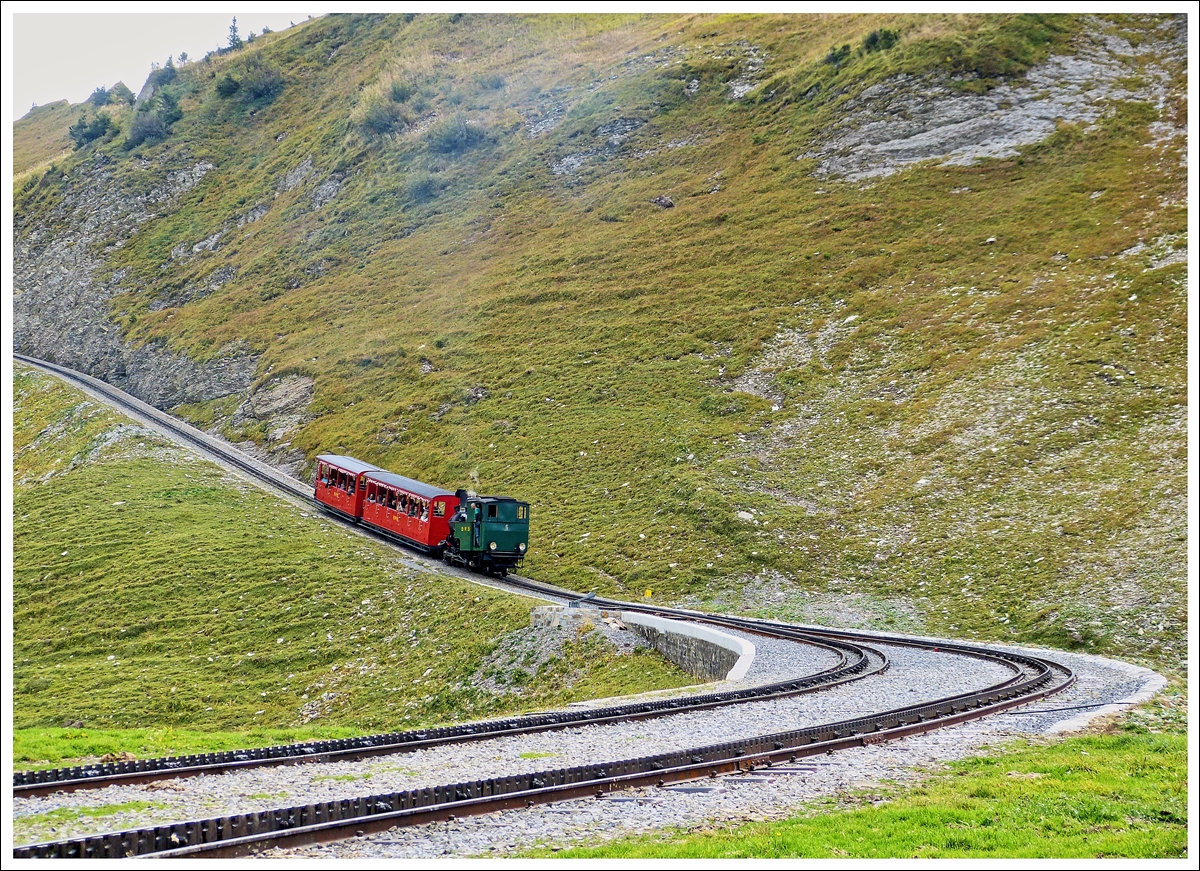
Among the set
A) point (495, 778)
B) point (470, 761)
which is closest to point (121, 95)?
point (470, 761)

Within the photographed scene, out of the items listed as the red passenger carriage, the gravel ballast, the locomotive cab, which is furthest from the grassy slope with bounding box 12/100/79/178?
the gravel ballast

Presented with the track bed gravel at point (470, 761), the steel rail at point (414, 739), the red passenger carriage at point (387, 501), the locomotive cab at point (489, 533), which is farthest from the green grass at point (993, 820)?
the red passenger carriage at point (387, 501)

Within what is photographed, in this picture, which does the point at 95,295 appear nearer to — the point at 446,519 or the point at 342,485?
the point at 342,485

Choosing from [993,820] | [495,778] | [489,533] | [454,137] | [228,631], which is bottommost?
[228,631]

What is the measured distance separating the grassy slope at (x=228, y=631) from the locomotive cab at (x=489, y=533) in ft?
8.65

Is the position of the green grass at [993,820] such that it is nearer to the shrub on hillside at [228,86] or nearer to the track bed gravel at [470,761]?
the track bed gravel at [470,761]

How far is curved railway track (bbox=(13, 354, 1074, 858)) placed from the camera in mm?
8617

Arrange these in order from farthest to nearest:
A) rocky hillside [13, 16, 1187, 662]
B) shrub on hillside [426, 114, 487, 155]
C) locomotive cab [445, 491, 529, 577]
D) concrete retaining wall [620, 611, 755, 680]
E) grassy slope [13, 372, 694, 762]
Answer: shrub on hillside [426, 114, 487, 155] → locomotive cab [445, 491, 529, 577] → rocky hillside [13, 16, 1187, 662] → grassy slope [13, 372, 694, 762] → concrete retaining wall [620, 611, 755, 680]

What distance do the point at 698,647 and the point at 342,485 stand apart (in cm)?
2568

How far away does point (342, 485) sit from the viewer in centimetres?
4494

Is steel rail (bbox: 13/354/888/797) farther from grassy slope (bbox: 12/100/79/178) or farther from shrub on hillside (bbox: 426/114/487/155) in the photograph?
grassy slope (bbox: 12/100/79/178)

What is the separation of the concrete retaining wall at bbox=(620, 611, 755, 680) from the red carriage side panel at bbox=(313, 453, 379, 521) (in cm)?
2117

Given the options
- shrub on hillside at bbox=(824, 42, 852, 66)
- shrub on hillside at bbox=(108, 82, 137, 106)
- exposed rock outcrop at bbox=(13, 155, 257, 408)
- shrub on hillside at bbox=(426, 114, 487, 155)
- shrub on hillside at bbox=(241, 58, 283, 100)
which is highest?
shrub on hillside at bbox=(108, 82, 137, 106)

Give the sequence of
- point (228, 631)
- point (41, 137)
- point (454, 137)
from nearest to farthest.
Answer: point (228, 631) → point (454, 137) → point (41, 137)
